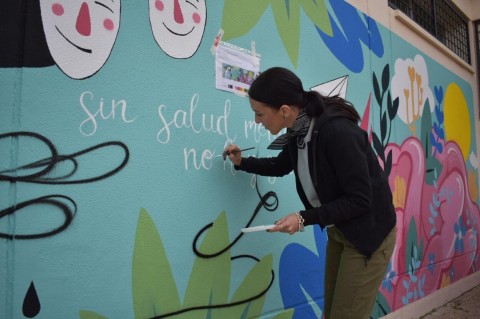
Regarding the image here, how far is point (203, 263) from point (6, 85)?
1.25 meters

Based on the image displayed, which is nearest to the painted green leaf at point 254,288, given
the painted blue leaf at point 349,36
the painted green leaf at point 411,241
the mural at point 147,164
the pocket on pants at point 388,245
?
the mural at point 147,164

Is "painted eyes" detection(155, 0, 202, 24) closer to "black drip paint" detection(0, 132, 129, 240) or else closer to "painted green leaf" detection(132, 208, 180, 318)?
"black drip paint" detection(0, 132, 129, 240)

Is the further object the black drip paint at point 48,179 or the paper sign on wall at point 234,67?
the paper sign on wall at point 234,67

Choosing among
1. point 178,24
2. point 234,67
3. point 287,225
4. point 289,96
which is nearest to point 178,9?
point 178,24

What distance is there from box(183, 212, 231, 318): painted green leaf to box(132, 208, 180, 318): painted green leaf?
0.12 m

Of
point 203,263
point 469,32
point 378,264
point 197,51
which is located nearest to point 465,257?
point 469,32

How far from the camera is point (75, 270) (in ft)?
5.19

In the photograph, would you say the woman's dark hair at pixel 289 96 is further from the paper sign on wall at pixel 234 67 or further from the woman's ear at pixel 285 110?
the paper sign on wall at pixel 234 67

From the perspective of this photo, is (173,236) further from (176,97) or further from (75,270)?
(176,97)

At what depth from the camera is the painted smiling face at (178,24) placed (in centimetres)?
195

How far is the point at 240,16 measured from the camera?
7.83 ft

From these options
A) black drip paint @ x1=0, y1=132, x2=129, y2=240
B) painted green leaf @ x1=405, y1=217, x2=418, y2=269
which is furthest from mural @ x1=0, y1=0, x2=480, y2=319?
painted green leaf @ x1=405, y1=217, x2=418, y2=269

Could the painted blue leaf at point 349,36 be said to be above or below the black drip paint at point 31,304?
above

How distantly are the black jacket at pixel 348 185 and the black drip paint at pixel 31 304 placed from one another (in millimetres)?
1135
